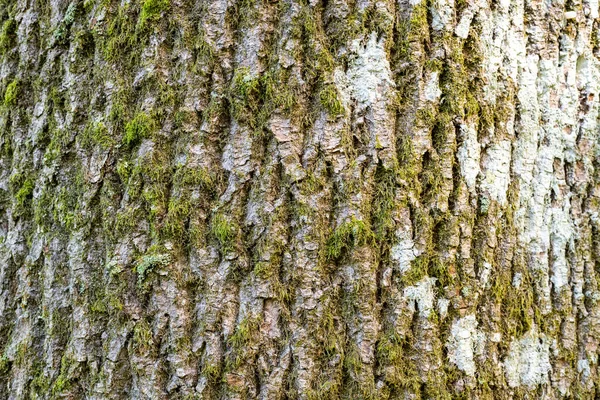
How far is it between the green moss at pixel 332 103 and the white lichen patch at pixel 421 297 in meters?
0.50

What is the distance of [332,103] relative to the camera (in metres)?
1.39

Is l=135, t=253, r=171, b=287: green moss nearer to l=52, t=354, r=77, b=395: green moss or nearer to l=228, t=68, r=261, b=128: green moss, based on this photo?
l=52, t=354, r=77, b=395: green moss

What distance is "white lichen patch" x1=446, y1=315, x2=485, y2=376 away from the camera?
144 centimetres

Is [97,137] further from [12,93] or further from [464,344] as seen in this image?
[464,344]

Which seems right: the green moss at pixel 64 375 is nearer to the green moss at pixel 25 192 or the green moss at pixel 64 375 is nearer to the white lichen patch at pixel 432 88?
the green moss at pixel 25 192

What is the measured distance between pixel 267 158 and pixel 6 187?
2.87 feet

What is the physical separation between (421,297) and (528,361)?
440 millimetres

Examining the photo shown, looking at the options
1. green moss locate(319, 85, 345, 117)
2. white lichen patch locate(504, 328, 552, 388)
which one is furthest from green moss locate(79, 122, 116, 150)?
white lichen patch locate(504, 328, 552, 388)

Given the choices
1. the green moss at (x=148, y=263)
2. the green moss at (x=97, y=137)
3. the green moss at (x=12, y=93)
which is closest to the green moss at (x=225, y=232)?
the green moss at (x=148, y=263)

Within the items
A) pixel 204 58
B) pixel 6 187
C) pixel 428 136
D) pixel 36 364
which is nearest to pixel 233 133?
pixel 204 58

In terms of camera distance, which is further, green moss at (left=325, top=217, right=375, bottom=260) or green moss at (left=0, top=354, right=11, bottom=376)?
green moss at (left=0, top=354, right=11, bottom=376)

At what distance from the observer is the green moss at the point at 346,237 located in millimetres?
1377

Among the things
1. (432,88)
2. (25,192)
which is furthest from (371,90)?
(25,192)

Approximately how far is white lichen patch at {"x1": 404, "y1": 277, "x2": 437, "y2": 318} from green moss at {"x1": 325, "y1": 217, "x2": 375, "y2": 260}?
181 millimetres
